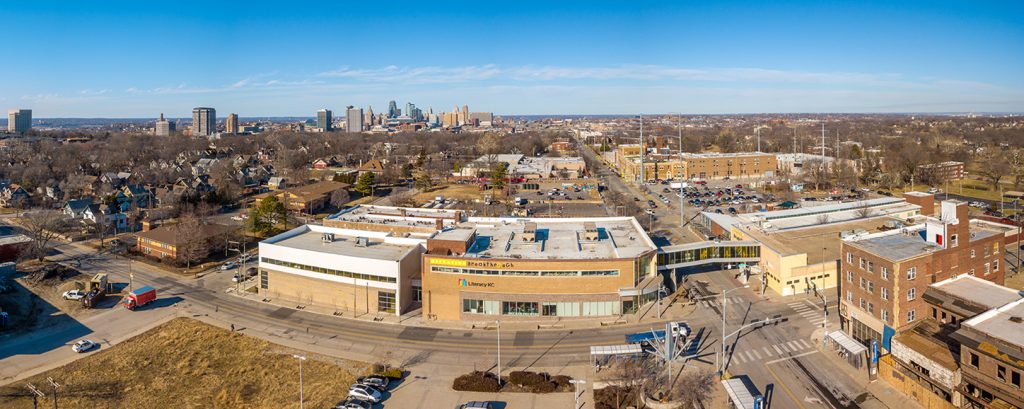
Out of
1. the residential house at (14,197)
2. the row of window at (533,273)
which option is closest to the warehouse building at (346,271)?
the row of window at (533,273)

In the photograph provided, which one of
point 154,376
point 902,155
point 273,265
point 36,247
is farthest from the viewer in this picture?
point 902,155

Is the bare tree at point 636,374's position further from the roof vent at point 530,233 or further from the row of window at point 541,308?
the roof vent at point 530,233

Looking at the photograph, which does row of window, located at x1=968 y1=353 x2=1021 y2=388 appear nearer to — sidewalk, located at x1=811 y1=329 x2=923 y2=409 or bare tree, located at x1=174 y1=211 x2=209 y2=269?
sidewalk, located at x1=811 y1=329 x2=923 y2=409

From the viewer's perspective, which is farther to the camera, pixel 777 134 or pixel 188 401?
pixel 777 134

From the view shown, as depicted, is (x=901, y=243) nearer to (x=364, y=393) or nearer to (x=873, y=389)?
(x=873, y=389)

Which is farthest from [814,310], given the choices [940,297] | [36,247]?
[36,247]

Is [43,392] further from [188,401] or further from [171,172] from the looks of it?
[171,172]

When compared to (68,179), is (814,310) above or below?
below
